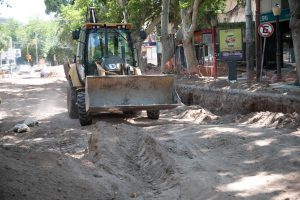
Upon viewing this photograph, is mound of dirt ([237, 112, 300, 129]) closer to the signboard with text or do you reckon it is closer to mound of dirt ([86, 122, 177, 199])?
mound of dirt ([86, 122, 177, 199])

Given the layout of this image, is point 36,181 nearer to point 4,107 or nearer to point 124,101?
point 124,101

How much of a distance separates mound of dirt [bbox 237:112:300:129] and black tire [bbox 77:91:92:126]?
4112mm

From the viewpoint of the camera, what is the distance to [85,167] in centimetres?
778

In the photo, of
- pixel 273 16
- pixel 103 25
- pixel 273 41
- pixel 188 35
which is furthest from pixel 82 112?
pixel 273 41

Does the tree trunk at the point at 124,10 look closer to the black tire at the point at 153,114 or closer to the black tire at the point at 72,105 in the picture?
the black tire at the point at 72,105

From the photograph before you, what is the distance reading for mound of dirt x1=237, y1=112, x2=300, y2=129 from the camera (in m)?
11.5

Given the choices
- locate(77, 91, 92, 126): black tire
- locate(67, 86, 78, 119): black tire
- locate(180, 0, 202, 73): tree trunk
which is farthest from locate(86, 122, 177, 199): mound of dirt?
locate(180, 0, 202, 73): tree trunk

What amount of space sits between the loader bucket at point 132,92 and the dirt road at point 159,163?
2.74ft

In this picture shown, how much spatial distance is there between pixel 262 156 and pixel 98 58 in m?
6.98

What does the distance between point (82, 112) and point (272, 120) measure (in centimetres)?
489

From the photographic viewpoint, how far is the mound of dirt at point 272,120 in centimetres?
1149

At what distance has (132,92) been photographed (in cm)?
1323

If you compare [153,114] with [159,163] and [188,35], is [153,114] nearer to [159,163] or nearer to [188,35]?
[159,163]

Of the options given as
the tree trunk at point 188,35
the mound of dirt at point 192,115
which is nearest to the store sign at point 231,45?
the tree trunk at point 188,35
